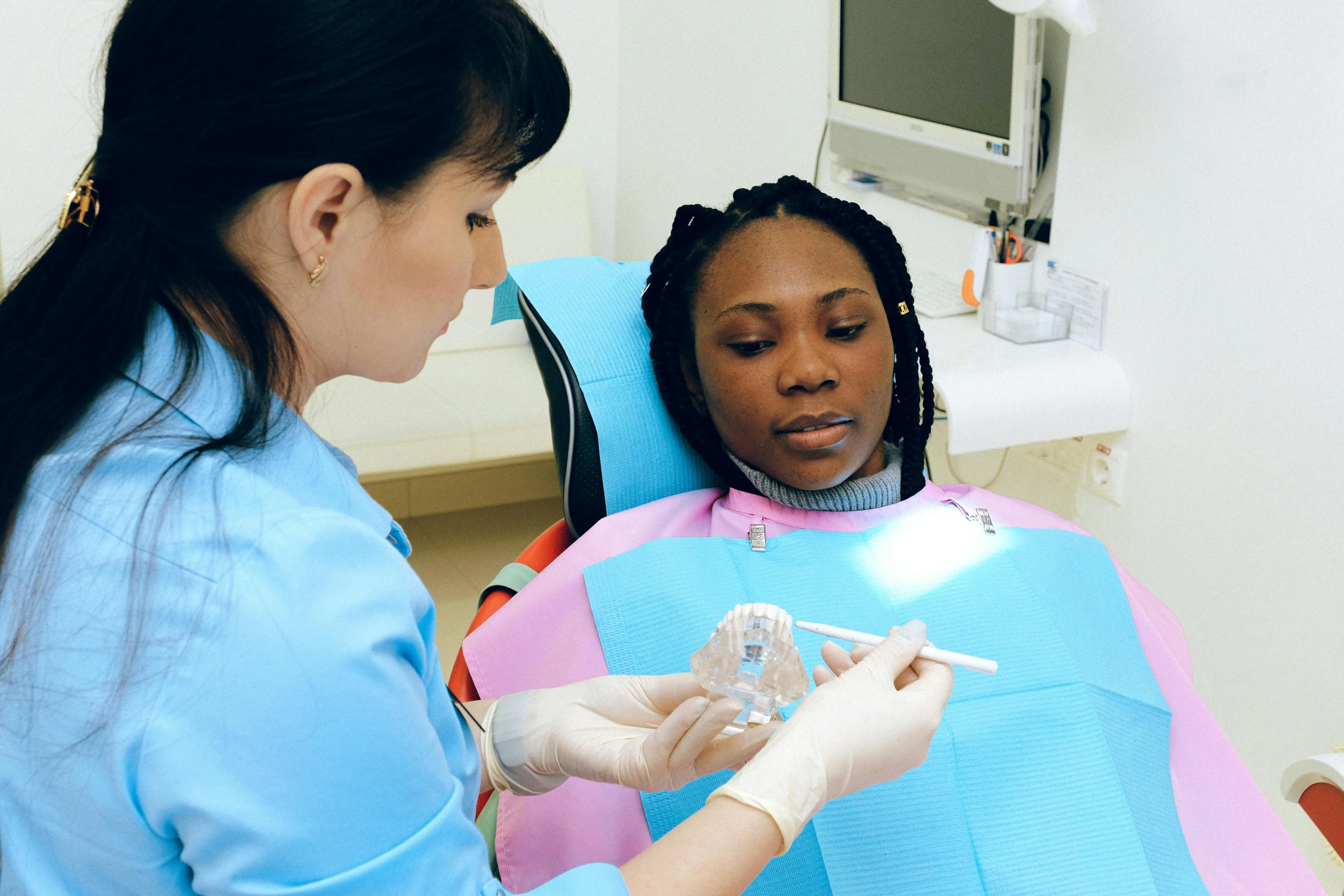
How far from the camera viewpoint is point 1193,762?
1.30 meters

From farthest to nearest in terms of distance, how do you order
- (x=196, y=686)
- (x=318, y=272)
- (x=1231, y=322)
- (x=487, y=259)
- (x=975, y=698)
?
1. (x=1231, y=322)
2. (x=975, y=698)
3. (x=487, y=259)
4. (x=318, y=272)
5. (x=196, y=686)

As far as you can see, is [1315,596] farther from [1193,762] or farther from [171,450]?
[171,450]

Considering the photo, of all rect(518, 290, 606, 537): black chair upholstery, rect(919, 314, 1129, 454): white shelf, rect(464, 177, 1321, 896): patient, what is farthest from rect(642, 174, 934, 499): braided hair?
rect(919, 314, 1129, 454): white shelf

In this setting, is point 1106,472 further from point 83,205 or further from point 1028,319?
point 83,205

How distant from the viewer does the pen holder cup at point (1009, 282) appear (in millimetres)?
2119

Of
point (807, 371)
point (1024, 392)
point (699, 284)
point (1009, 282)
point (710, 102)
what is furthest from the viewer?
point (710, 102)

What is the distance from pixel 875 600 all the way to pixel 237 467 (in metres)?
0.83

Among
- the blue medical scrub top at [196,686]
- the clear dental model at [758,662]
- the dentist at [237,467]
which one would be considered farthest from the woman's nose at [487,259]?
the clear dental model at [758,662]

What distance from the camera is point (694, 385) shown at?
5.02 feet

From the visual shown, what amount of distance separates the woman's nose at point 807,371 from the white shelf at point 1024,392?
51 centimetres

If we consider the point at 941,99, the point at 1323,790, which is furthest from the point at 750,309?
the point at 941,99

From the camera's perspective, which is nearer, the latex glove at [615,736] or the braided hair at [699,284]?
the latex glove at [615,736]

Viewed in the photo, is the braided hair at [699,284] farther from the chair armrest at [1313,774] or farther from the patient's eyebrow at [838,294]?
the chair armrest at [1313,774]

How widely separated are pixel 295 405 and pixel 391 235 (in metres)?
0.14
